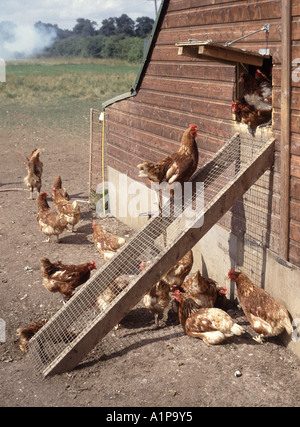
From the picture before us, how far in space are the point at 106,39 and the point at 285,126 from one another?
8277 cm

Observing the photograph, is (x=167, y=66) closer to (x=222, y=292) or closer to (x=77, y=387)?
(x=222, y=292)

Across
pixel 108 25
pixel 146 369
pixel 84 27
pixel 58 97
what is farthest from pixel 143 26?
pixel 146 369

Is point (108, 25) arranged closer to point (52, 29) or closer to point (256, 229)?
point (52, 29)

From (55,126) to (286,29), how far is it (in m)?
18.5

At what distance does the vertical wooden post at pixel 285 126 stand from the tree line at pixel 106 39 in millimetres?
55511

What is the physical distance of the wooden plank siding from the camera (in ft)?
17.3

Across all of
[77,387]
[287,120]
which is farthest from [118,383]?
[287,120]

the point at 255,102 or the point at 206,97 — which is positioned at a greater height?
the point at 206,97

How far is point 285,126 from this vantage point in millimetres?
5152

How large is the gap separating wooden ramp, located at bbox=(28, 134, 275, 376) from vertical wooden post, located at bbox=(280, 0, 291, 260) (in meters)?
0.27

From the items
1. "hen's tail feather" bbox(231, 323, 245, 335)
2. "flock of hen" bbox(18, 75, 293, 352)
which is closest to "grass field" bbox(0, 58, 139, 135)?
"flock of hen" bbox(18, 75, 293, 352)

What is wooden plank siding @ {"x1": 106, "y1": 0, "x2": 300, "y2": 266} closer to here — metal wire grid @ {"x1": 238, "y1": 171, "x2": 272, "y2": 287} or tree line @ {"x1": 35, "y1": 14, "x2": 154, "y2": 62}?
metal wire grid @ {"x1": 238, "y1": 171, "x2": 272, "y2": 287}

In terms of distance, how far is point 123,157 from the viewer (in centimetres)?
991

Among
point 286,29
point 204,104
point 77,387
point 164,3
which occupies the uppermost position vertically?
point 164,3
